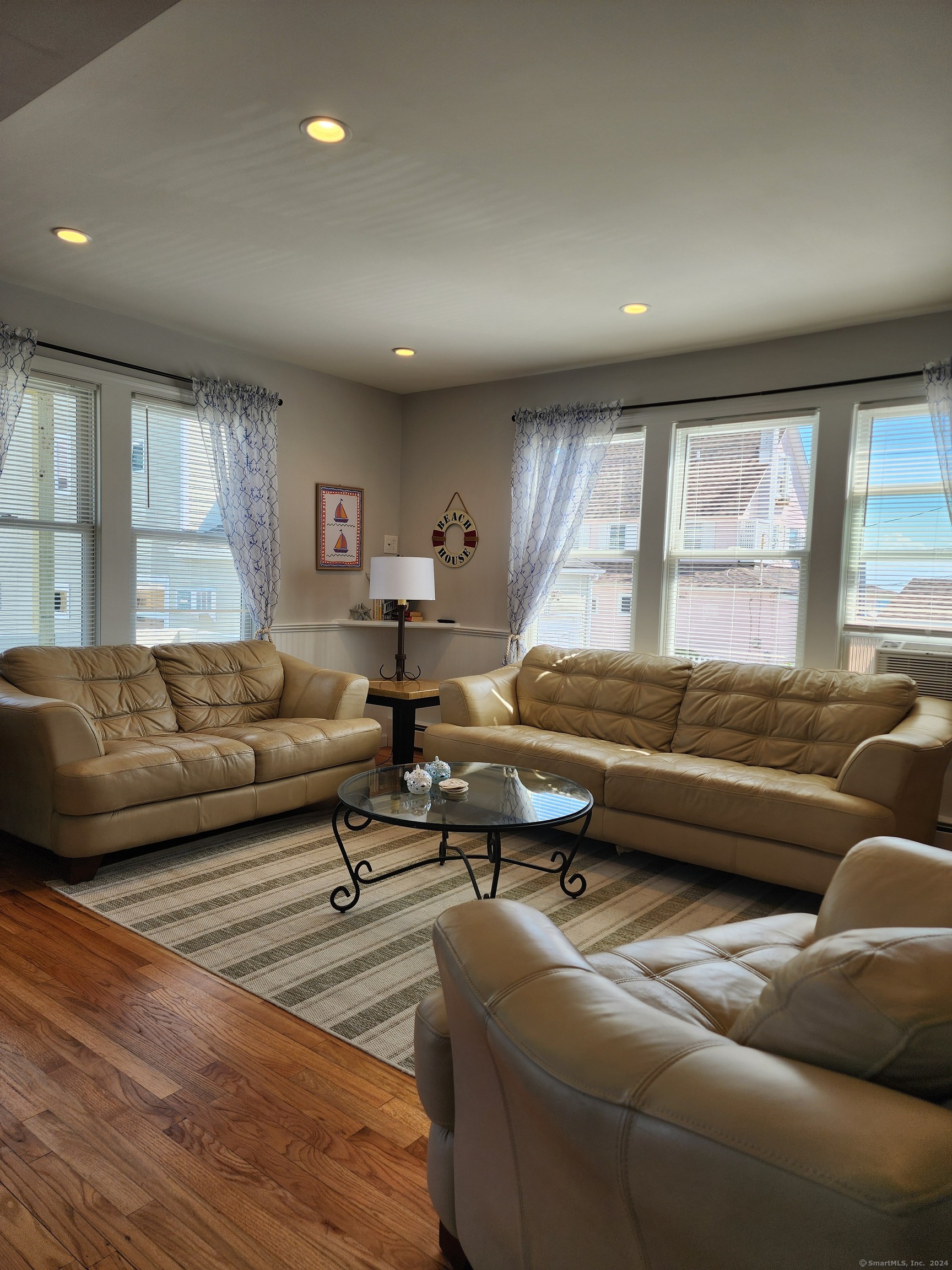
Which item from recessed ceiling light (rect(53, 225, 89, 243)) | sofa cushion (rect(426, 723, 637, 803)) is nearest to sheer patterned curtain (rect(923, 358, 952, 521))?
sofa cushion (rect(426, 723, 637, 803))

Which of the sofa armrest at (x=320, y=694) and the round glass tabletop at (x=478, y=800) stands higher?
the sofa armrest at (x=320, y=694)

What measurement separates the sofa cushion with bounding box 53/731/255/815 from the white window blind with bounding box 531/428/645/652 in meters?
2.27

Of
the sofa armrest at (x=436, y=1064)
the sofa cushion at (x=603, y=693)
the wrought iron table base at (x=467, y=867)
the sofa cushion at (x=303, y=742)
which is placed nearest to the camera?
the sofa armrest at (x=436, y=1064)

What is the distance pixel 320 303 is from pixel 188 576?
183 centimetres

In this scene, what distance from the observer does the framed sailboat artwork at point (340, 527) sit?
18.7 feet

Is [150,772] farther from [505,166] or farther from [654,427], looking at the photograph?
[654,427]

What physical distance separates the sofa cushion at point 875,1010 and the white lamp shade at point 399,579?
441 centimetres

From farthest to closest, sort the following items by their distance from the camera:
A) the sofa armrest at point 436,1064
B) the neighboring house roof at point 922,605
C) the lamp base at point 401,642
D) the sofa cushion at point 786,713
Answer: the lamp base at point 401,642 → the neighboring house roof at point 922,605 → the sofa cushion at point 786,713 → the sofa armrest at point 436,1064

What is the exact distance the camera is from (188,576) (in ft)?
16.4

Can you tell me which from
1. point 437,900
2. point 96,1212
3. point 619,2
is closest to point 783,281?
point 619,2

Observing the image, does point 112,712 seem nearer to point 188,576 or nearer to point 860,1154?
point 188,576

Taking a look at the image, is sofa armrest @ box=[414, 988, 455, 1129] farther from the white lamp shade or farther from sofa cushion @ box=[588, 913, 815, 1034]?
the white lamp shade

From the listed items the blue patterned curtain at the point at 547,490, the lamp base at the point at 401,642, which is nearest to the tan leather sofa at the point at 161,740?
the lamp base at the point at 401,642

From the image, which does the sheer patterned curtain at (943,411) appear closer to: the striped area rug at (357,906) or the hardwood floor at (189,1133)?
the striped area rug at (357,906)
